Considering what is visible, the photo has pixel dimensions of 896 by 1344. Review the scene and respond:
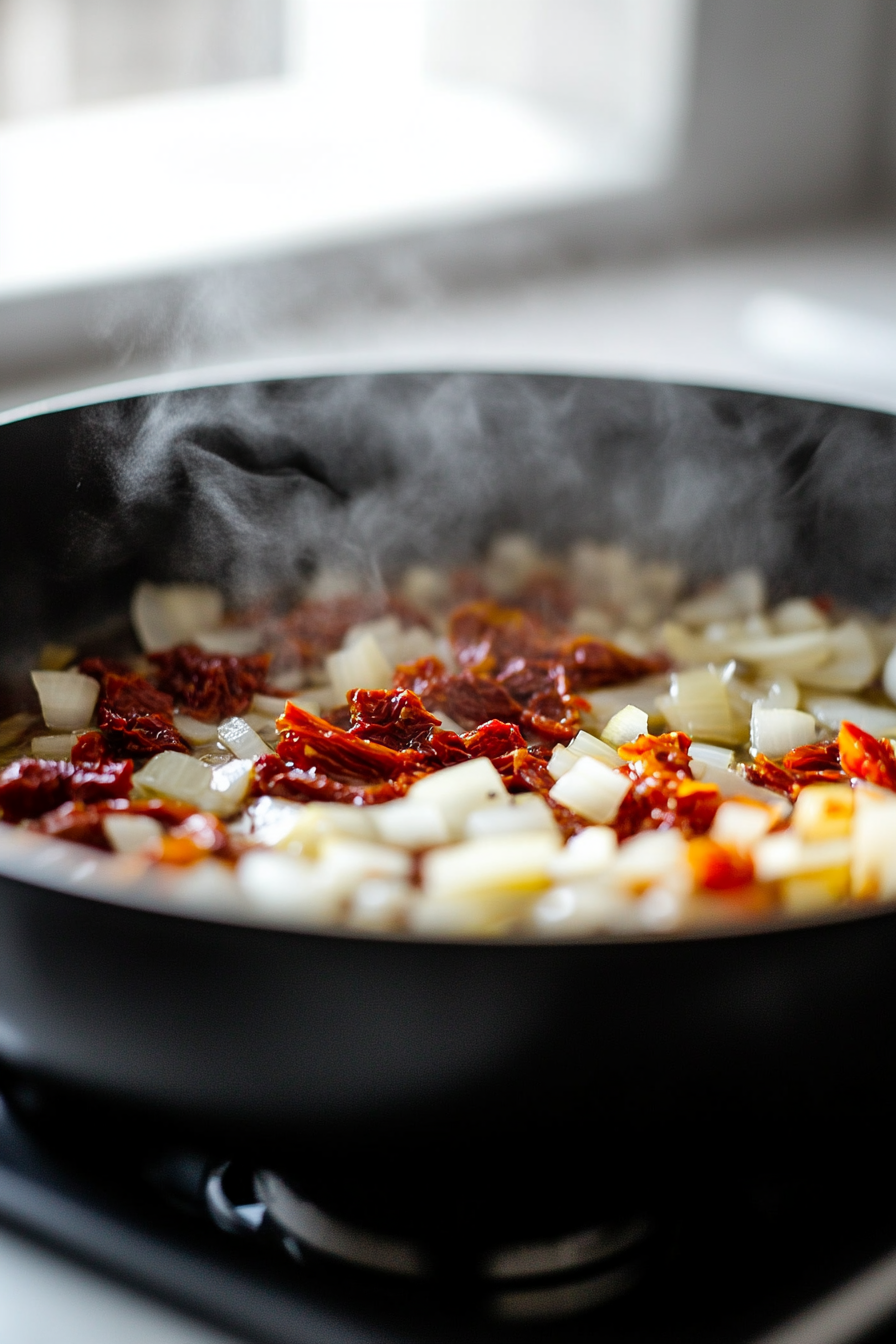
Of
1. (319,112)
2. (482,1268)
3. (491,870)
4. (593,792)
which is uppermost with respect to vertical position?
(319,112)

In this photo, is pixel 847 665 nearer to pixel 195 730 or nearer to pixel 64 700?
pixel 195 730

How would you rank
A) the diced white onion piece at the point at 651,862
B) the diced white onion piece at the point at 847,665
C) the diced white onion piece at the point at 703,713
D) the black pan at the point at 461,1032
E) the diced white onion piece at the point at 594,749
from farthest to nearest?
the diced white onion piece at the point at 847,665 → the diced white onion piece at the point at 703,713 → the diced white onion piece at the point at 594,749 → the diced white onion piece at the point at 651,862 → the black pan at the point at 461,1032

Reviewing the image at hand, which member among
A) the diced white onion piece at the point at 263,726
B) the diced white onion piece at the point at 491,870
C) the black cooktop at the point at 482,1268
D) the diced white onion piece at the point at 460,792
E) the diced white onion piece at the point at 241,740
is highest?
the diced white onion piece at the point at 491,870

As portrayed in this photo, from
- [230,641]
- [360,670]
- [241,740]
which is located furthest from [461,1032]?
[230,641]

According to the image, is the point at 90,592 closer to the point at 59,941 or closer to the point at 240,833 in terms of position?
the point at 240,833

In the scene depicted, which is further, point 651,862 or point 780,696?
point 780,696

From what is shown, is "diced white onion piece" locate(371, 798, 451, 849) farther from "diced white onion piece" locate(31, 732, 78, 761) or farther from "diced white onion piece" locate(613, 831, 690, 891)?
"diced white onion piece" locate(31, 732, 78, 761)

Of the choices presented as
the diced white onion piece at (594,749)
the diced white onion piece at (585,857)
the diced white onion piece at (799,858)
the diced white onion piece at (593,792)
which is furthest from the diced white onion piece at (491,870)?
the diced white onion piece at (594,749)

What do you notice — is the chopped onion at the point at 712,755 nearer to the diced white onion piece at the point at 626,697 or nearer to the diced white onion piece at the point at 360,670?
the diced white onion piece at the point at 626,697
